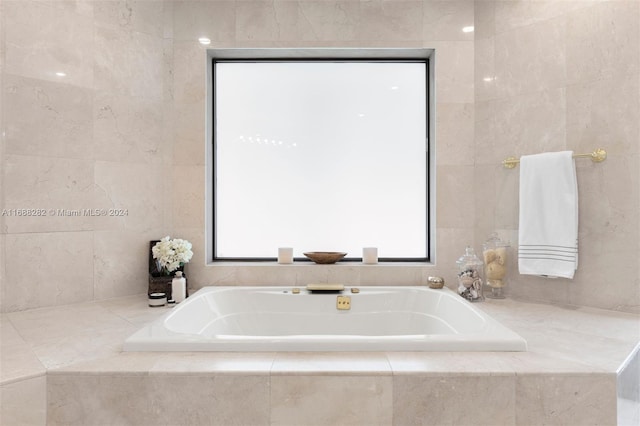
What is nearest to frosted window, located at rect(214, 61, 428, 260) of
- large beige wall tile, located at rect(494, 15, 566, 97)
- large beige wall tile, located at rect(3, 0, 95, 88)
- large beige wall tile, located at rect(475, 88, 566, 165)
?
large beige wall tile, located at rect(475, 88, 566, 165)

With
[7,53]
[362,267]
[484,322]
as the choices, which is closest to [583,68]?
[484,322]

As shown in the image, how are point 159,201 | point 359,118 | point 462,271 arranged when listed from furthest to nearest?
point 359,118
point 159,201
point 462,271

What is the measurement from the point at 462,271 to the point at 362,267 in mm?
574

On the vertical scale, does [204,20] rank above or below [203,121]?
above

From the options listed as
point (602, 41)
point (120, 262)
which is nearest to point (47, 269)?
point (120, 262)

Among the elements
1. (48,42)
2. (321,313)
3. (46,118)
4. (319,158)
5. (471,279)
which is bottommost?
(321,313)

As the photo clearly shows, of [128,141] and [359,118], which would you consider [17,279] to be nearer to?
[128,141]

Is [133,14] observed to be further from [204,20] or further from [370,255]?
[370,255]

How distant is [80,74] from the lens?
194 cm

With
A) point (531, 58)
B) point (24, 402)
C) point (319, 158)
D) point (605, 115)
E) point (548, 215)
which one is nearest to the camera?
point (24, 402)

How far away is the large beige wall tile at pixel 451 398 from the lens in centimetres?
109

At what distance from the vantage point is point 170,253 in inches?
77.5

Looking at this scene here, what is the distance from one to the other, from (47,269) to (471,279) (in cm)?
223

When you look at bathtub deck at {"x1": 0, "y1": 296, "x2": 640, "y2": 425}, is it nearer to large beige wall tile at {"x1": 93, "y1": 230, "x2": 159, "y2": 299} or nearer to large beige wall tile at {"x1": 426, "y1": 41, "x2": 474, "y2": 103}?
large beige wall tile at {"x1": 93, "y1": 230, "x2": 159, "y2": 299}
